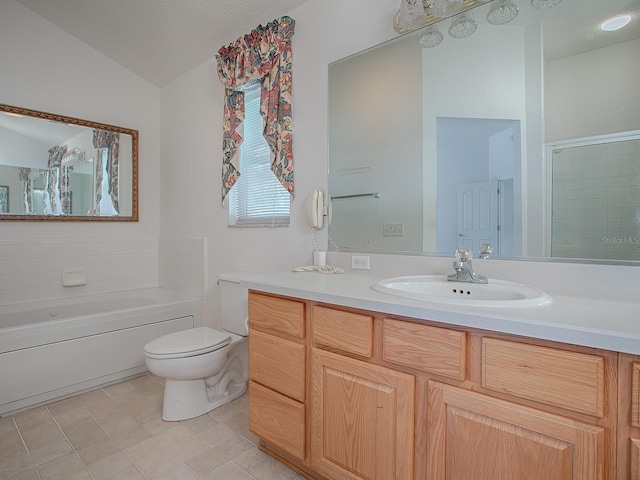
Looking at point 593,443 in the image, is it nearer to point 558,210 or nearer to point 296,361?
point 558,210

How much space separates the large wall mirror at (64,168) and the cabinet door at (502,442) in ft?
10.3

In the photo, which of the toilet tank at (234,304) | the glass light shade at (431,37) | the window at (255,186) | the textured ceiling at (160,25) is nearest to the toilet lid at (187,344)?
the toilet tank at (234,304)

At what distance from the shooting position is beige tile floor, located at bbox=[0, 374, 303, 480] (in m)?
1.55

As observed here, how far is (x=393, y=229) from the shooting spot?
69.2 inches

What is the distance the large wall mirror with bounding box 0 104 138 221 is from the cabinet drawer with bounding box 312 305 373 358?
2645mm

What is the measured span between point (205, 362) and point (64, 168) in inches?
85.0

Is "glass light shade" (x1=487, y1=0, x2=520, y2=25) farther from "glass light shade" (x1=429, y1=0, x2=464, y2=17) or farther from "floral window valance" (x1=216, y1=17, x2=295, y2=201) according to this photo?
"floral window valance" (x1=216, y1=17, x2=295, y2=201)

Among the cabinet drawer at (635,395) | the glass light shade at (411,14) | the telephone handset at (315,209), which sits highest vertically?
the glass light shade at (411,14)

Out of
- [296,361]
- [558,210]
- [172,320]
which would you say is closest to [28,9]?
[172,320]

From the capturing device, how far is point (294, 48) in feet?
7.09

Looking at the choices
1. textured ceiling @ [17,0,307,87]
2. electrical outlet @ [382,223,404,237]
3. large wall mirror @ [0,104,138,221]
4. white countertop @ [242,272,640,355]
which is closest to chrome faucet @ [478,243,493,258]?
white countertop @ [242,272,640,355]

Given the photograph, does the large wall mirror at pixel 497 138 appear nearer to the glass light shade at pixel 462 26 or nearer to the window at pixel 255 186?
the glass light shade at pixel 462 26

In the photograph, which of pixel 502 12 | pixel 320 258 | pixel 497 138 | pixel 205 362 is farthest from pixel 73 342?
pixel 502 12

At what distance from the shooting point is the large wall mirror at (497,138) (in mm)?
1192
